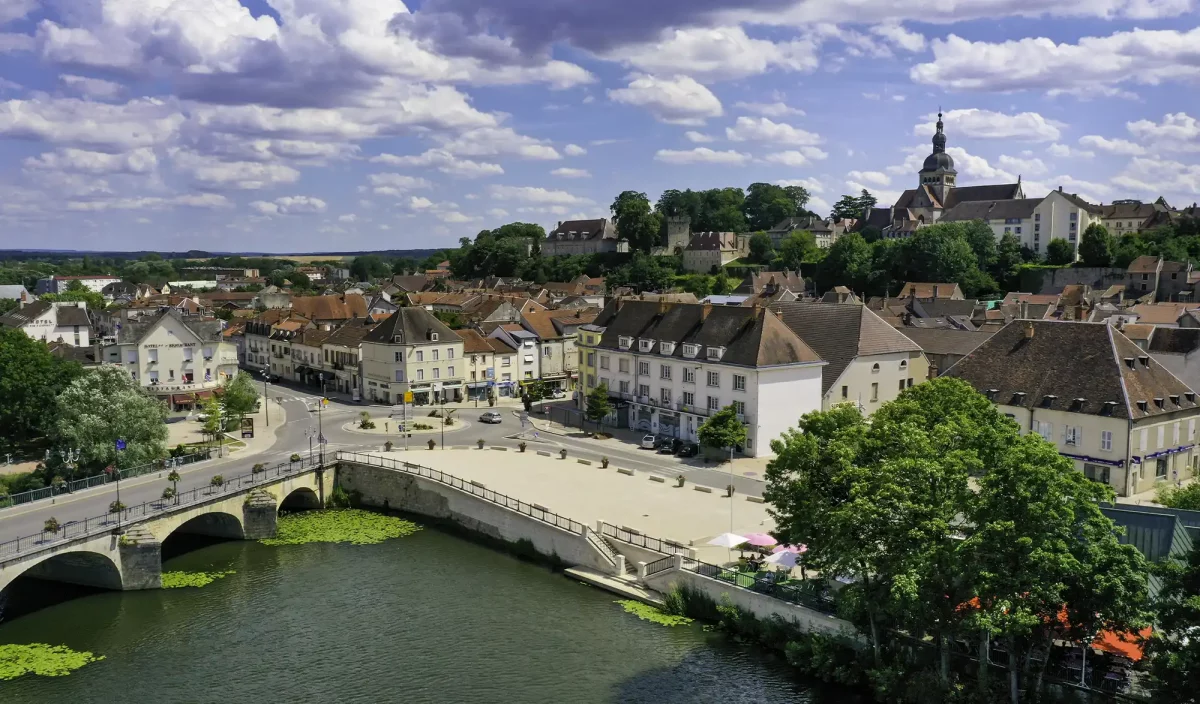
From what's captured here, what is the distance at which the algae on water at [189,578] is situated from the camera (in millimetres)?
34812

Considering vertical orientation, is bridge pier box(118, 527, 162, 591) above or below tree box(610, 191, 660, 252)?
below

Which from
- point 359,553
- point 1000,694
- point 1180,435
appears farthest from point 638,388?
point 1000,694

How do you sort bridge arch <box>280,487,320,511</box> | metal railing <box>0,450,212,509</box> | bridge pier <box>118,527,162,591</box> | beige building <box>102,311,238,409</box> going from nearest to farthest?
bridge pier <box>118,527,162,591</box> → metal railing <box>0,450,212,509</box> → bridge arch <box>280,487,320,511</box> → beige building <box>102,311,238,409</box>

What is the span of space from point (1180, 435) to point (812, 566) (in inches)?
1035

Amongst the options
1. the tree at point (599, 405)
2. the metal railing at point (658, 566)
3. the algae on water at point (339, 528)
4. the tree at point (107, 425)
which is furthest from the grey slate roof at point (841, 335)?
the tree at point (107, 425)

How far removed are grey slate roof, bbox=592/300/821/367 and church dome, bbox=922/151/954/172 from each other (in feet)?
347

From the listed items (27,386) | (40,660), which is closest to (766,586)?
(40,660)

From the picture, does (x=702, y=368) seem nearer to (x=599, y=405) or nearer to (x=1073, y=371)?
(x=599, y=405)

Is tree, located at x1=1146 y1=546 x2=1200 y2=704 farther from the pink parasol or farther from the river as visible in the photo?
the pink parasol

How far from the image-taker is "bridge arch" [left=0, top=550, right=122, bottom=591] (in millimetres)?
33906

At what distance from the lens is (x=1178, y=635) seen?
19.8 metres

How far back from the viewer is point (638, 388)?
2264 inches

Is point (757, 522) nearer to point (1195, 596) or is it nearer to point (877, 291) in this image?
point (1195, 596)

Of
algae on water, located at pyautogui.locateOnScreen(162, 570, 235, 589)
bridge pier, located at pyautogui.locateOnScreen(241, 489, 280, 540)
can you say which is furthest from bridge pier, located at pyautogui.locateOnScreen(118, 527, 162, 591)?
bridge pier, located at pyautogui.locateOnScreen(241, 489, 280, 540)
